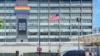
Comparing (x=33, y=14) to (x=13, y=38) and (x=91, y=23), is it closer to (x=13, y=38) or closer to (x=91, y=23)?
(x=13, y=38)

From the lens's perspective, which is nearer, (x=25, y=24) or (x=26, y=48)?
(x=26, y=48)

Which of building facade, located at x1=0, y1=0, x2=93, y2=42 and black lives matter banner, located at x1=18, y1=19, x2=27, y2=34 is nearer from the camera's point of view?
black lives matter banner, located at x1=18, y1=19, x2=27, y2=34

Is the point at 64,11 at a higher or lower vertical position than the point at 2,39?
higher

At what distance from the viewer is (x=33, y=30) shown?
444 feet

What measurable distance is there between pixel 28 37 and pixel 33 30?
11.6 ft

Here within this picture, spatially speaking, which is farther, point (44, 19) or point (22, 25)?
point (44, 19)

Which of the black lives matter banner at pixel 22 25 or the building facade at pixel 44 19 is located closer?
the black lives matter banner at pixel 22 25

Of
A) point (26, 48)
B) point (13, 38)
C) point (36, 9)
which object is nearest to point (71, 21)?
point (36, 9)

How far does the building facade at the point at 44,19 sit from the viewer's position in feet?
439

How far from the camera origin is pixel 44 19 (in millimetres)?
135625

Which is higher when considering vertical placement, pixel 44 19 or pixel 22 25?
pixel 44 19

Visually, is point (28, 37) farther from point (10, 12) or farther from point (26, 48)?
point (26, 48)

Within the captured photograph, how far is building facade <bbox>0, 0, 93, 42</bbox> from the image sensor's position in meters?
134

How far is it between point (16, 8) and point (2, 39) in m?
13.0
